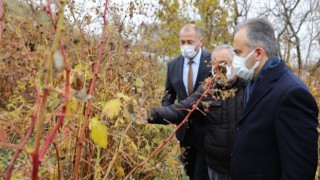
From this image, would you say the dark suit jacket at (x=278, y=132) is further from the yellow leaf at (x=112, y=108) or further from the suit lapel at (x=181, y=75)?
the suit lapel at (x=181, y=75)

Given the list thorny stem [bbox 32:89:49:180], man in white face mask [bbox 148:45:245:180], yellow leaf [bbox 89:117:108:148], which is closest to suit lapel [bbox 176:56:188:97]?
man in white face mask [bbox 148:45:245:180]

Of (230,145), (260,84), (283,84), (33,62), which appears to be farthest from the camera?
(230,145)

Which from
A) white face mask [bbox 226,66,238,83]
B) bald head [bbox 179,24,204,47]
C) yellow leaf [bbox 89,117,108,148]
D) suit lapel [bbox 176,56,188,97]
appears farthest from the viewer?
bald head [bbox 179,24,204,47]

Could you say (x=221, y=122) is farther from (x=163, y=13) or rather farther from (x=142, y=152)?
(x=163, y=13)

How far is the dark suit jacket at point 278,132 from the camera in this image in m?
1.93

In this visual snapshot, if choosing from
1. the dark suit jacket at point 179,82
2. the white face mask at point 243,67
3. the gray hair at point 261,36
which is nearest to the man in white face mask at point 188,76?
the dark suit jacket at point 179,82

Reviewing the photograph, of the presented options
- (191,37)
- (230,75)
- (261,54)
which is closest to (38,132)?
(261,54)

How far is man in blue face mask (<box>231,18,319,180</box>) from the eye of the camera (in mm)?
1935

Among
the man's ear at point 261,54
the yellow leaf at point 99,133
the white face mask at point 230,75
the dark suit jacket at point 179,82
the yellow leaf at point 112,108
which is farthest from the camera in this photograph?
the dark suit jacket at point 179,82

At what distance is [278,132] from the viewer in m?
2.00

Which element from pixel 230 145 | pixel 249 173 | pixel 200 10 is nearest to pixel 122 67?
pixel 230 145

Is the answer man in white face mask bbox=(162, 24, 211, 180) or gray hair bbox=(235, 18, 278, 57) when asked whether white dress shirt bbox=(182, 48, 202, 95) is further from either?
gray hair bbox=(235, 18, 278, 57)

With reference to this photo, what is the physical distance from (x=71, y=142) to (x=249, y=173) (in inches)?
41.8

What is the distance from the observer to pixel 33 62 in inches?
61.9
